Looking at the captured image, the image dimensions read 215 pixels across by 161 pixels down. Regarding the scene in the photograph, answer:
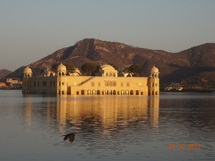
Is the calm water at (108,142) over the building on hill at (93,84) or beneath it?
beneath

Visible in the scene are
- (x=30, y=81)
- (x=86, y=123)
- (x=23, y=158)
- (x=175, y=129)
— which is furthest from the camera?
(x=30, y=81)

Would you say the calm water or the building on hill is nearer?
the calm water

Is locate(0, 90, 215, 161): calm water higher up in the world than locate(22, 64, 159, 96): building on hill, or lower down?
lower down

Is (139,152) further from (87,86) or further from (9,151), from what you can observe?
(87,86)

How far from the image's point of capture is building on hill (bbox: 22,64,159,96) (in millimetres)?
102500

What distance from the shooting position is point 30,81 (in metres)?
119

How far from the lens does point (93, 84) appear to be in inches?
4097

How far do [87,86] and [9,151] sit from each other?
86.5m

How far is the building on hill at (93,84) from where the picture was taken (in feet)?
336

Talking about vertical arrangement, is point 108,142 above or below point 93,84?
below

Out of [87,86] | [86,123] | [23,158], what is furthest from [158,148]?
[87,86]

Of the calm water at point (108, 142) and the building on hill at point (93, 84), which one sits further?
the building on hill at point (93, 84)

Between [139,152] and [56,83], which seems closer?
[139,152]

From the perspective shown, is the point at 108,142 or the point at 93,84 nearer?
the point at 108,142
